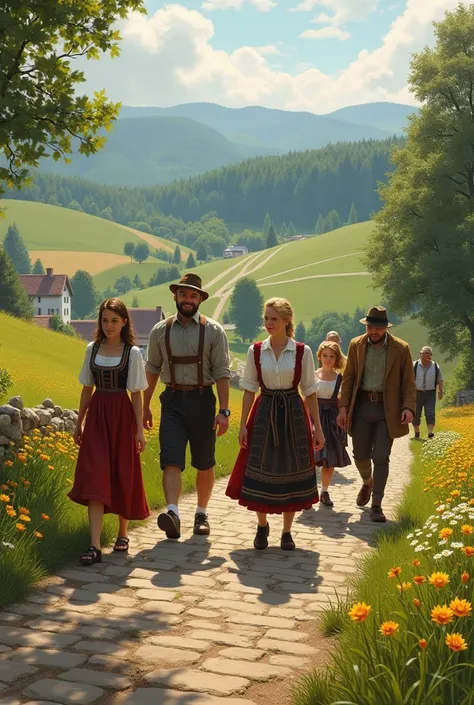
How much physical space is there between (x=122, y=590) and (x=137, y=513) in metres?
1.26

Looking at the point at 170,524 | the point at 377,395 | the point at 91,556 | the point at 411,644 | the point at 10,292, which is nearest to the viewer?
the point at 411,644

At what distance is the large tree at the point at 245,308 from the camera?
15088 centimetres

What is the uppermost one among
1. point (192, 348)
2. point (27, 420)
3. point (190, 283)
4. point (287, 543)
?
point (190, 283)

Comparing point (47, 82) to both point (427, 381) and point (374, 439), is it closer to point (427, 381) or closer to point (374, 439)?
point (374, 439)

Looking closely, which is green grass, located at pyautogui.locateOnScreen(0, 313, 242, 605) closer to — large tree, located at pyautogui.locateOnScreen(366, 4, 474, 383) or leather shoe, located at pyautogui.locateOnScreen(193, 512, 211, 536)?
leather shoe, located at pyautogui.locateOnScreen(193, 512, 211, 536)

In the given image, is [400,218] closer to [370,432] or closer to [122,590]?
[370,432]

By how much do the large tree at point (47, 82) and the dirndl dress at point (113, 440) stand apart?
10.4 ft

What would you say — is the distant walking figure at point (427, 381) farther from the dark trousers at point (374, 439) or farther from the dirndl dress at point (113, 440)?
the dirndl dress at point (113, 440)

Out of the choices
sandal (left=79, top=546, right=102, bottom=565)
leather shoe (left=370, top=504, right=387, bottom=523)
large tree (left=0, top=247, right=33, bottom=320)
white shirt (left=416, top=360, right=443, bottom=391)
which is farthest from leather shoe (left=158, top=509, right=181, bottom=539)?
large tree (left=0, top=247, right=33, bottom=320)

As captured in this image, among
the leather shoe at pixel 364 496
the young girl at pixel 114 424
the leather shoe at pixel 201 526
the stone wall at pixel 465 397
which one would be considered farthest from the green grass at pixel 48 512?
the stone wall at pixel 465 397

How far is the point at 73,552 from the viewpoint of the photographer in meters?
6.81

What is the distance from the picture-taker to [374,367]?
912 cm

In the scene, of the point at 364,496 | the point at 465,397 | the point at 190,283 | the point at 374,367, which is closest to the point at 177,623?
the point at 190,283

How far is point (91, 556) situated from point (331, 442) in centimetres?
467
